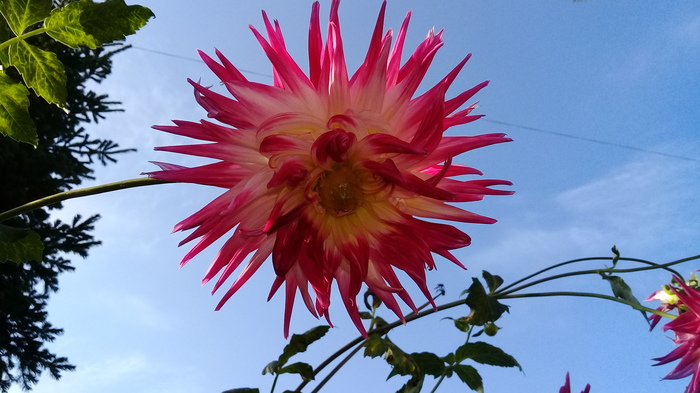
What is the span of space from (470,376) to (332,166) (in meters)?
0.94

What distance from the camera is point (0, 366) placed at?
7508mm

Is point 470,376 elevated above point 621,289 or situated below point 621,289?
below

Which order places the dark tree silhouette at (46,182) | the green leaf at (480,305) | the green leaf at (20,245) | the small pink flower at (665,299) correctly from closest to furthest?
the green leaf at (20,245)
the green leaf at (480,305)
the small pink flower at (665,299)
the dark tree silhouette at (46,182)

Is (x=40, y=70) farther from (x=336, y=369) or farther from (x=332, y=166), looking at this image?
(x=336, y=369)

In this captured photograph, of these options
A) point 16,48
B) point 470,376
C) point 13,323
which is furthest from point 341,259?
point 13,323

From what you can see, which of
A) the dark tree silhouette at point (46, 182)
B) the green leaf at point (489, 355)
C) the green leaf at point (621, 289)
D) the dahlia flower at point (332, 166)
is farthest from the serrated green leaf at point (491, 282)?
the dark tree silhouette at point (46, 182)

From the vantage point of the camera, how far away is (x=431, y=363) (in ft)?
5.14

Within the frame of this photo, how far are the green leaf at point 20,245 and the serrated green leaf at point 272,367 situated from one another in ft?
2.03

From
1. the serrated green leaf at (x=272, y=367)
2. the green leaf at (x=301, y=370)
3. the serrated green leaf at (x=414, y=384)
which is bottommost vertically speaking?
the serrated green leaf at (x=414, y=384)

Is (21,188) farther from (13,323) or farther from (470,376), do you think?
(470,376)

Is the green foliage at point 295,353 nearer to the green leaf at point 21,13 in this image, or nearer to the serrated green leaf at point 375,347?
the serrated green leaf at point 375,347

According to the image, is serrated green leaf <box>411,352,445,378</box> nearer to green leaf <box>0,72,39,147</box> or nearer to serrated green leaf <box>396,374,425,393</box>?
serrated green leaf <box>396,374,425,393</box>

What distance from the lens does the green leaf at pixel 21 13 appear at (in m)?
0.91

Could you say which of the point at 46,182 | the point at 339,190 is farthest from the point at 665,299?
the point at 46,182
